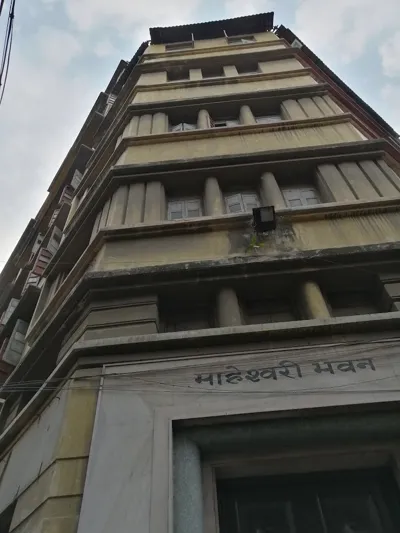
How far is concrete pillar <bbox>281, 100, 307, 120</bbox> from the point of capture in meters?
11.6

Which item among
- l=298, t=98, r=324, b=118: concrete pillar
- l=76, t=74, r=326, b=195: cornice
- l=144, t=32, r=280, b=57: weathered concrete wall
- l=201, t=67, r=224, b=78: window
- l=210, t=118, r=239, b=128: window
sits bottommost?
l=298, t=98, r=324, b=118: concrete pillar

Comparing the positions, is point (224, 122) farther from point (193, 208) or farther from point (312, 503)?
point (312, 503)

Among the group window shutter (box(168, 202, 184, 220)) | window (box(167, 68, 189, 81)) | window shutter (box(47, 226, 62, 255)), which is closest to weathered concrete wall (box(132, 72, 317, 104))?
window (box(167, 68, 189, 81))

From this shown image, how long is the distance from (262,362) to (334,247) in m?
2.52

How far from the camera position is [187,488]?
14.8 ft

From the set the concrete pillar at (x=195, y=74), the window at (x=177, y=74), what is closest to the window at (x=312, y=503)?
the concrete pillar at (x=195, y=74)

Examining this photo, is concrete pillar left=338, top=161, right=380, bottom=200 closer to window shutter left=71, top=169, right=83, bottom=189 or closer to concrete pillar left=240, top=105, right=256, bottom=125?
concrete pillar left=240, top=105, right=256, bottom=125

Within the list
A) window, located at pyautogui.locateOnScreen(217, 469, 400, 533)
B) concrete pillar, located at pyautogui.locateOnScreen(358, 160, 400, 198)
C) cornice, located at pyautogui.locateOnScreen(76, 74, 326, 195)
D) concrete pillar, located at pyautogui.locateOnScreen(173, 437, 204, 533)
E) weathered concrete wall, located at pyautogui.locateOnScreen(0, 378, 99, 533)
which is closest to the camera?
concrete pillar, located at pyautogui.locateOnScreen(173, 437, 204, 533)

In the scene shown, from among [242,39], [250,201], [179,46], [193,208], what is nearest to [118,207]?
[193,208]

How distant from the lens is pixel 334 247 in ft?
23.2

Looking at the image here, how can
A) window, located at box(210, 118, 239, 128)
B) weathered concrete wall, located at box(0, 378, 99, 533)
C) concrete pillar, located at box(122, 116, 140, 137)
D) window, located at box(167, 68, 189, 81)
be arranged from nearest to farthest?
weathered concrete wall, located at box(0, 378, 99, 533)
concrete pillar, located at box(122, 116, 140, 137)
window, located at box(210, 118, 239, 128)
window, located at box(167, 68, 189, 81)

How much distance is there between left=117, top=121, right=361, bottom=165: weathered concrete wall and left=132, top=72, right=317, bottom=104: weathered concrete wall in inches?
114

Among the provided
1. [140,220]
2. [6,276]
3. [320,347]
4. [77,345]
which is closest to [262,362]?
[320,347]

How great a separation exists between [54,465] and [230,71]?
1411 cm
